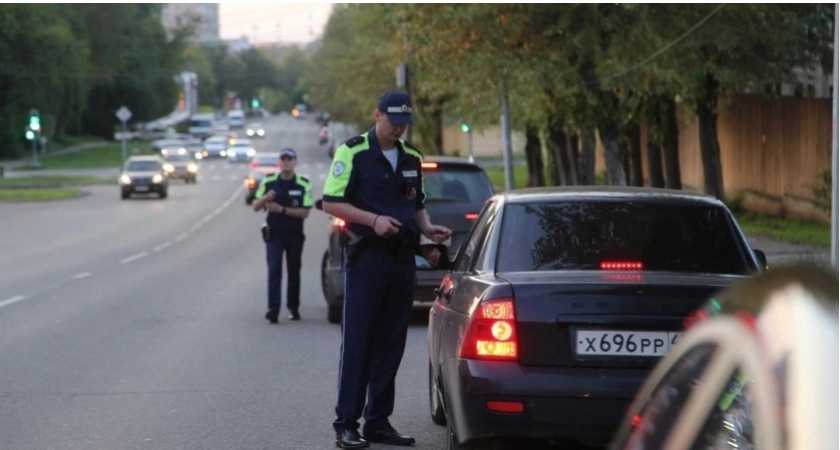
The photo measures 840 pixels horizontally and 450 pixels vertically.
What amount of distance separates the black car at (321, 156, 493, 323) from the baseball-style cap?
543 cm

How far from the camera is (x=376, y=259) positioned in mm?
7379

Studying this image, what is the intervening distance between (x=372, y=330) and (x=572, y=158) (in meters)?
28.1

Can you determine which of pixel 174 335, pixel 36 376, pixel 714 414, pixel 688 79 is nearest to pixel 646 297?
pixel 714 414

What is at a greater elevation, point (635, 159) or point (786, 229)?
point (635, 159)

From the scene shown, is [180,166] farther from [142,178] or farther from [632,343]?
[632,343]

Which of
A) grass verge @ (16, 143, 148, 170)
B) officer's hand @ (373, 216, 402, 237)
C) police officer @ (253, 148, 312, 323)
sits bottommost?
grass verge @ (16, 143, 148, 170)

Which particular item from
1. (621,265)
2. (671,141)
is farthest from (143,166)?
(621,265)

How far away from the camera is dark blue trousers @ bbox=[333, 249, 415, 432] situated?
7.37 metres

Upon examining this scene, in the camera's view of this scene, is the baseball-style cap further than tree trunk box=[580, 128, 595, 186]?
No

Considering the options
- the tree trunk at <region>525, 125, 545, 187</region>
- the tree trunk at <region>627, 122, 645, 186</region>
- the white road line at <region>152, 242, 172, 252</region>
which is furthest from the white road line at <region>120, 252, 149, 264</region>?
the tree trunk at <region>525, 125, 545, 187</region>

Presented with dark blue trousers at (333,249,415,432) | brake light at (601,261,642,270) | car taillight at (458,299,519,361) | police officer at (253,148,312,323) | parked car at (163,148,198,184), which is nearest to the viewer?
car taillight at (458,299,519,361)

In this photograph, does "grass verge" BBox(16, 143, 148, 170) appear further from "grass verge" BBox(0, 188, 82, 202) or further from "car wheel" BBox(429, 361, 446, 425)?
"car wheel" BBox(429, 361, 446, 425)

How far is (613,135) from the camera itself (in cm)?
2558

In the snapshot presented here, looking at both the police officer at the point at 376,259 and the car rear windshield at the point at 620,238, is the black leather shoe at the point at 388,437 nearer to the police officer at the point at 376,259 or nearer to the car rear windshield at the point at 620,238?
the police officer at the point at 376,259
